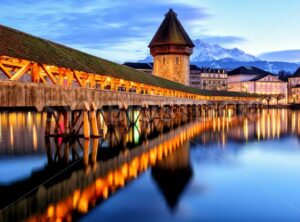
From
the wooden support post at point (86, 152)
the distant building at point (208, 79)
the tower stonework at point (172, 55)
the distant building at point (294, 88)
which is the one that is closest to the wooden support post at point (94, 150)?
the wooden support post at point (86, 152)

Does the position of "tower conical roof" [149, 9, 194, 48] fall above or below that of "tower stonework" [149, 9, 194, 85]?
above

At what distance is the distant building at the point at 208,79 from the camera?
128m

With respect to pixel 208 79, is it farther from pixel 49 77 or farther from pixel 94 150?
pixel 49 77

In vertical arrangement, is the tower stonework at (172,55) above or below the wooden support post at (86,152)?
above

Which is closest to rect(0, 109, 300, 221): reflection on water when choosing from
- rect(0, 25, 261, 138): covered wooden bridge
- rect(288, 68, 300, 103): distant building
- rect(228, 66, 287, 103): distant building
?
rect(0, 25, 261, 138): covered wooden bridge

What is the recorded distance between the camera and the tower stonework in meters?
72.4

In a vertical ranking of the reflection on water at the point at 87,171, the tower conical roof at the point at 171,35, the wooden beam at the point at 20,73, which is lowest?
the reflection on water at the point at 87,171

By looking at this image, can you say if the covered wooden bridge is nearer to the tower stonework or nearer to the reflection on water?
the reflection on water

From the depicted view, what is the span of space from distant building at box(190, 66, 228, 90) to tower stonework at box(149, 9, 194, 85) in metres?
53.5

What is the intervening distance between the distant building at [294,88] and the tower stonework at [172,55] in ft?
243

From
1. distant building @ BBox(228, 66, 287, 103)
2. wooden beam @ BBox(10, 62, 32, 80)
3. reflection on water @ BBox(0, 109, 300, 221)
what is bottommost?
reflection on water @ BBox(0, 109, 300, 221)

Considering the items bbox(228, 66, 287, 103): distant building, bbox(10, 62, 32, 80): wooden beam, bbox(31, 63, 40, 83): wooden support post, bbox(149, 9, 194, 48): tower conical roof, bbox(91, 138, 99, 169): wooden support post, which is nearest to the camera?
bbox(10, 62, 32, 80): wooden beam

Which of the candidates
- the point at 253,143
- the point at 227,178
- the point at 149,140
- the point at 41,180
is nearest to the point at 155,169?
the point at 227,178

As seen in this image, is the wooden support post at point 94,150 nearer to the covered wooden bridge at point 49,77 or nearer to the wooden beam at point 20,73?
the covered wooden bridge at point 49,77
